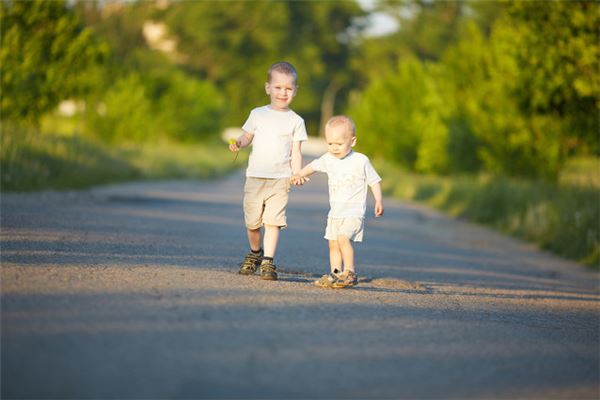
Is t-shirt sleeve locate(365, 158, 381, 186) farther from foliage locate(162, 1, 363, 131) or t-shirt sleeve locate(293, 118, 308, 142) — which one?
foliage locate(162, 1, 363, 131)

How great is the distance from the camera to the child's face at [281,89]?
25.0ft

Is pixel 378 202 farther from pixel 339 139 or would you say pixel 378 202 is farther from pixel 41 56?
pixel 41 56

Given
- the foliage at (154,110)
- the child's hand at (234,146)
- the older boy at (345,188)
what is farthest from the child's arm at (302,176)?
the foliage at (154,110)

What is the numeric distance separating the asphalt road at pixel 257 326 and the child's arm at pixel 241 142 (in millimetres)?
1018

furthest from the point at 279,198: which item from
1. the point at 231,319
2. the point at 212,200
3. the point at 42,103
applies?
the point at 42,103

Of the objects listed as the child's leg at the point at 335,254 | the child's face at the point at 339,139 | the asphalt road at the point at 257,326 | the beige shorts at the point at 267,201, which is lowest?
the asphalt road at the point at 257,326

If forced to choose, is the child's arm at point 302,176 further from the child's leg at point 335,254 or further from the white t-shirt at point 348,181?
the child's leg at point 335,254

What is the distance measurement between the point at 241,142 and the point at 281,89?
0.55 meters

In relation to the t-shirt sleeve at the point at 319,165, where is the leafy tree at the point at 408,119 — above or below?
above

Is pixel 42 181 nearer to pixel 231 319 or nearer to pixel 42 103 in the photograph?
pixel 42 103

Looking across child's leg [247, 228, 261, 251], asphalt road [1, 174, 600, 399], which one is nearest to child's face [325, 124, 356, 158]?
child's leg [247, 228, 261, 251]

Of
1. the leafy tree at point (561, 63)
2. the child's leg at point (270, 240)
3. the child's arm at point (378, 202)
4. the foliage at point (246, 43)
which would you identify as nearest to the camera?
the child's arm at point (378, 202)

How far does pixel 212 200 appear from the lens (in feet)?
61.6

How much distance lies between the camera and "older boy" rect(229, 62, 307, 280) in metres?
7.67
